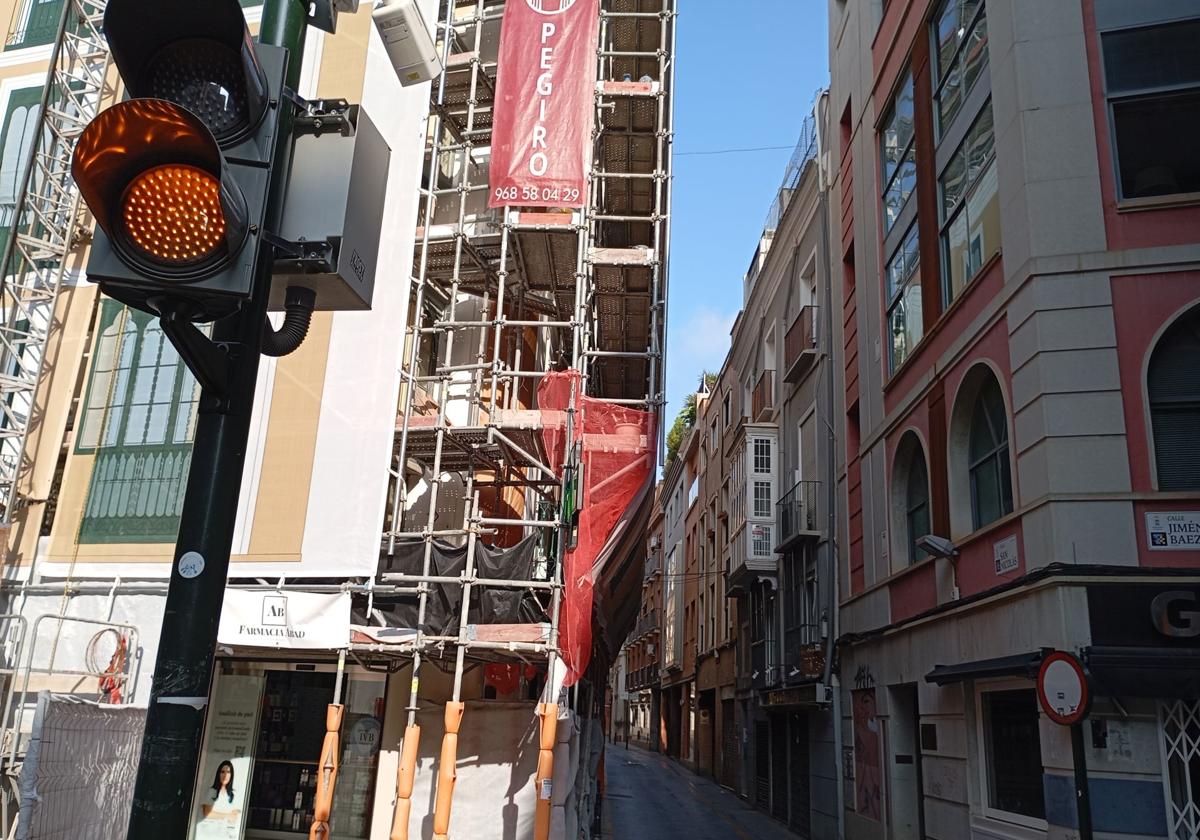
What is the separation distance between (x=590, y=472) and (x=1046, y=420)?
6.41m

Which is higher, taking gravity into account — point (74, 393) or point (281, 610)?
point (74, 393)

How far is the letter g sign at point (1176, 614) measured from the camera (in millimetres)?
8461

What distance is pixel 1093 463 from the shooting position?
912 cm

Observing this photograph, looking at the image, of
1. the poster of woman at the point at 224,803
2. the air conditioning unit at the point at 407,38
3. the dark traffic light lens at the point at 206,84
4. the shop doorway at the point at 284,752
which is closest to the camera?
the dark traffic light lens at the point at 206,84

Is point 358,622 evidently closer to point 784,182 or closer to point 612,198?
point 612,198

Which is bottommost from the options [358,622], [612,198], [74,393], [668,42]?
[358,622]

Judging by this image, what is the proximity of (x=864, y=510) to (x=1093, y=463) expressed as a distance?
7361 mm

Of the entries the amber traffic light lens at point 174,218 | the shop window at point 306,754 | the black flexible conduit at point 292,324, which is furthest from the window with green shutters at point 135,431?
the amber traffic light lens at point 174,218

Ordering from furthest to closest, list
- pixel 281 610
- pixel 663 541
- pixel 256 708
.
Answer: pixel 663 541, pixel 256 708, pixel 281 610

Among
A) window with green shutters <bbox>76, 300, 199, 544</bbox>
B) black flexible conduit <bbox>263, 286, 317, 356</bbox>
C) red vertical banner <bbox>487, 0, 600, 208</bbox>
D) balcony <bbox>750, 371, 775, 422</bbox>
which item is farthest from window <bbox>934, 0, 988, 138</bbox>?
balcony <bbox>750, 371, 775, 422</bbox>

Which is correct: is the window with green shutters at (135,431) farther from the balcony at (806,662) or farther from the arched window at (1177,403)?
the arched window at (1177,403)

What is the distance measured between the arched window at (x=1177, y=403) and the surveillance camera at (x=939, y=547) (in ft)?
9.91

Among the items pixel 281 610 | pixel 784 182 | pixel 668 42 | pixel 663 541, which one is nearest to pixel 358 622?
pixel 281 610

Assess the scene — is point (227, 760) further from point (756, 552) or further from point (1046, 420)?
point (756, 552)
